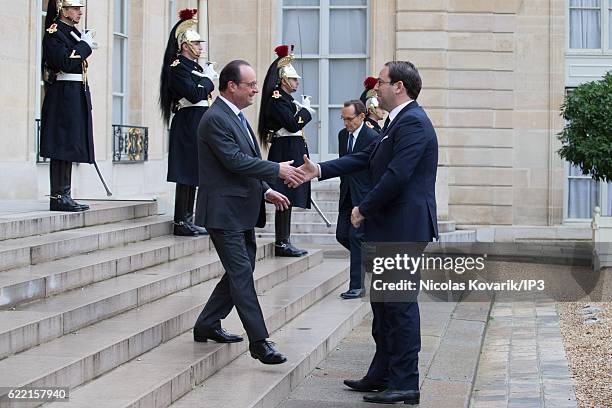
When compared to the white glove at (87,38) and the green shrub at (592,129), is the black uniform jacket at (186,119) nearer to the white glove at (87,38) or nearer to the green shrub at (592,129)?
the white glove at (87,38)

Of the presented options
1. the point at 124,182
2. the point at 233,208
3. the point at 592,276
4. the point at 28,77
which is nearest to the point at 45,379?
the point at 233,208

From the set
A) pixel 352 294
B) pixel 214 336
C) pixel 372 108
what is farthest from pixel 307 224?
pixel 214 336

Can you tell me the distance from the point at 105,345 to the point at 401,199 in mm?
1858

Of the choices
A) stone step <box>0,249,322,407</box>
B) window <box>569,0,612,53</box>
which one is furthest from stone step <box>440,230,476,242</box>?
stone step <box>0,249,322,407</box>

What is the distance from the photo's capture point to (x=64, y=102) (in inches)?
374

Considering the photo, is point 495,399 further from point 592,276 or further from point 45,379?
point 592,276

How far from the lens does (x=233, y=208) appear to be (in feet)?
22.8

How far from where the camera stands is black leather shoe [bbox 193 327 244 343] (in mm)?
7242

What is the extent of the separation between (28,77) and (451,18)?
29.4ft

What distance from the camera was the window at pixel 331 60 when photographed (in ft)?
64.4

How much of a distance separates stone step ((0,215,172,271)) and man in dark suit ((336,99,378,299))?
1.57m

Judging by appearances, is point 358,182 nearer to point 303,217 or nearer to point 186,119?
point 186,119

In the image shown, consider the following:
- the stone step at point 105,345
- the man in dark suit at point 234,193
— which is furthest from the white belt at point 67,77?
the man in dark suit at point 234,193

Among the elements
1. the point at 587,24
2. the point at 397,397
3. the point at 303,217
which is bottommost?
the point at 397,397
